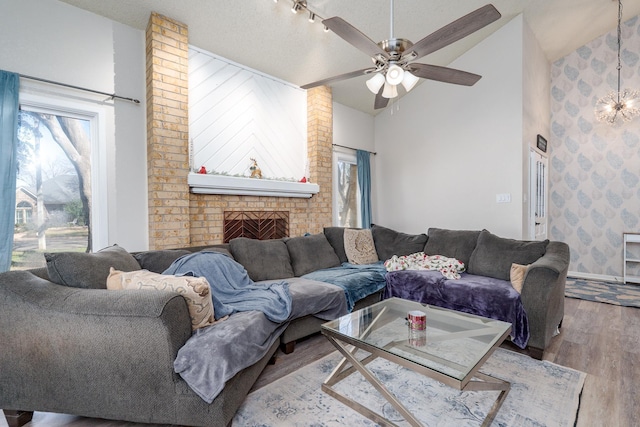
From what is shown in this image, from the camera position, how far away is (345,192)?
5.53 meters

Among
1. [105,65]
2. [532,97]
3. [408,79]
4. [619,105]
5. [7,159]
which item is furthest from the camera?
[619,105]

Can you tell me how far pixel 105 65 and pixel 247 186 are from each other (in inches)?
71.1

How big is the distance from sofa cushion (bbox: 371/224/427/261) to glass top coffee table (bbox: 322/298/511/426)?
5.14 ft

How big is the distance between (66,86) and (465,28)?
3.24 metres

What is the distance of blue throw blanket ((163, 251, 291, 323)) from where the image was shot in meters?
2.02

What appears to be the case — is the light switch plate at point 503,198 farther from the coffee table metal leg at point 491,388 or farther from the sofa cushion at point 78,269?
the sofa cushion at point 78,269

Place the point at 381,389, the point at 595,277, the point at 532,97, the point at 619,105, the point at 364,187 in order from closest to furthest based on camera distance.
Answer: the point at 381,389 → the point at 532,97 → the point at 619,105 → the point at 595,277 → the point at 364,187

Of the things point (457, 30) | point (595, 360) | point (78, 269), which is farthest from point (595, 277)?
point (78, 269)

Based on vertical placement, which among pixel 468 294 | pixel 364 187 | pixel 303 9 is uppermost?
pixel 303 9

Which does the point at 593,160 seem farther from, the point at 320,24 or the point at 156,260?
the point at 156,260

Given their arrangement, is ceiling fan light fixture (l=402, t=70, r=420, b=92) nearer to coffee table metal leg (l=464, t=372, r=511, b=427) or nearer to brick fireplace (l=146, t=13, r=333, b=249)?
coffee table metal leg (l=464, t=372, r=511, b=427)

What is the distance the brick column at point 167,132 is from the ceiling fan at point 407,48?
6.00 feet

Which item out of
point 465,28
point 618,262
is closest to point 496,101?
point 465,28

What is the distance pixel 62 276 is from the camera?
1.66 m
